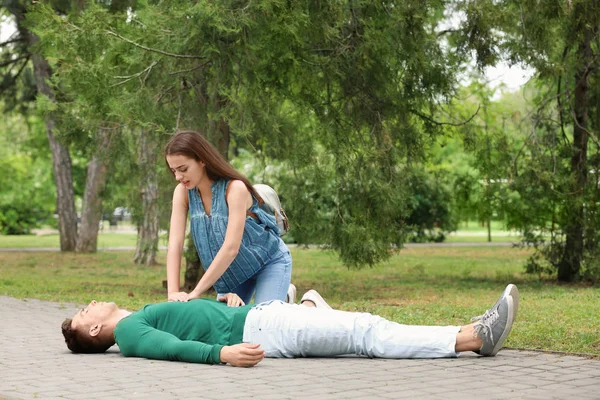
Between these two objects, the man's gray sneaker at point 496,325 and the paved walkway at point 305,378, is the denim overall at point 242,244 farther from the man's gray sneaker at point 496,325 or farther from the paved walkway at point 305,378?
the man's gray sneaker at point 496,325

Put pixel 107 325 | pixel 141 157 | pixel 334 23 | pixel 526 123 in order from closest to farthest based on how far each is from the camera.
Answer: pixel 107 325
pixel 334 23
pixel 141 157
pixel 526 123

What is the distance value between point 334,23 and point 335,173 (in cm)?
217

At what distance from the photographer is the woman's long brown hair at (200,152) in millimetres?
6887

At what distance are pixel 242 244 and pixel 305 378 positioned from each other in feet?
5.08

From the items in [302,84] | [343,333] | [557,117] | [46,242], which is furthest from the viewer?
[46,242]

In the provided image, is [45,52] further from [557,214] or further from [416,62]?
[557,214]

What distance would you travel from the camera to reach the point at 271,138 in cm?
1288

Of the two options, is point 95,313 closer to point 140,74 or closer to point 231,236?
point 231,236

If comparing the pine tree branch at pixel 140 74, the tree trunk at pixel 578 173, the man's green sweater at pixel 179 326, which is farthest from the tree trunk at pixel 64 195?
the man's green sweater at pixel 179 326

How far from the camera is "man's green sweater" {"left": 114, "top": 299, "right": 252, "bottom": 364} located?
256 inches

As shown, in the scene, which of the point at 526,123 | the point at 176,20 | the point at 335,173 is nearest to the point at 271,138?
the point at 335,173

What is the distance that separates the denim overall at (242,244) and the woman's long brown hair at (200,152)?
3.3 inches

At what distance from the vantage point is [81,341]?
6930mm

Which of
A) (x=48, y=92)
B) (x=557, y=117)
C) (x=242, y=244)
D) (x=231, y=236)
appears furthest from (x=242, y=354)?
(x=48, y=92)
